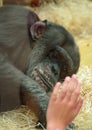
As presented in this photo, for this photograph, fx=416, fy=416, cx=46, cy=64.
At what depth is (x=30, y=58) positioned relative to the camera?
223cm

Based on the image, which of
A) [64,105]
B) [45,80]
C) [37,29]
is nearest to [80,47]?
[37,29]

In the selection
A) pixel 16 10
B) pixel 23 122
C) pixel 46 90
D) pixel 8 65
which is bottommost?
pixel 23 122

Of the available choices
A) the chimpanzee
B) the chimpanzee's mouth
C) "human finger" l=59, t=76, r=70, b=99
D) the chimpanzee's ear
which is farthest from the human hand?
the chimpanzee's ear

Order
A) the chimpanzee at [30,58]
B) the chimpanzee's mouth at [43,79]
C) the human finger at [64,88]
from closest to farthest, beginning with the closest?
1. the human finger at [64,88]
2. the chimpanzee at [30,58]
3. the chimpanzee's mouth at [43,79]

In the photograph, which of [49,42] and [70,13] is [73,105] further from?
[70,13]

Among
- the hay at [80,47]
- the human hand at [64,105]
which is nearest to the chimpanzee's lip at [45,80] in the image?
the hay at [80,47]

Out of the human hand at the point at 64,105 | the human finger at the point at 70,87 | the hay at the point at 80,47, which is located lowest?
the hay at the point at 80,47

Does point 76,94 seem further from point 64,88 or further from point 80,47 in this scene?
point 80,47

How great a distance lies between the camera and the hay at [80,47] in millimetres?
2059

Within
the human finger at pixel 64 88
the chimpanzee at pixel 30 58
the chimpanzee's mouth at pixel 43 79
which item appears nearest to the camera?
the human finger at pixel 64 88

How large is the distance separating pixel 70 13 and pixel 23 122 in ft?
6.62

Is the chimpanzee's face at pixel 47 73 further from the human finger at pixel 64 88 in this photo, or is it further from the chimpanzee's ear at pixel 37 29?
the human finger at pixel 64 88

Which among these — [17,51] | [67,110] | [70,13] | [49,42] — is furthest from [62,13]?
[67,110]

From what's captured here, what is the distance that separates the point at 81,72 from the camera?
277 centimetres
